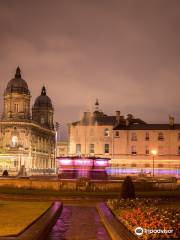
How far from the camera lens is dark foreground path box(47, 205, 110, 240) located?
61.2ft

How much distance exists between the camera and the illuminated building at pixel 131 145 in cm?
9169

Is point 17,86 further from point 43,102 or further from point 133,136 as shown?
point 133,136

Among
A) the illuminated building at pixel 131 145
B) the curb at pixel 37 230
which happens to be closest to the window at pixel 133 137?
the illuminated building at pixel 131 145

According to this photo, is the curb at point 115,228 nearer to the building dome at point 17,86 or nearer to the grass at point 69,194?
the grass at point 69,194

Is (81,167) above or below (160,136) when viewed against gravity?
below

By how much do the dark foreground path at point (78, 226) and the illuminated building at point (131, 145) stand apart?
63389 mm

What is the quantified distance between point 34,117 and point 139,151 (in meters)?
75.7

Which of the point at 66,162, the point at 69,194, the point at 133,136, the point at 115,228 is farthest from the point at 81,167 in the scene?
the point at 115,228

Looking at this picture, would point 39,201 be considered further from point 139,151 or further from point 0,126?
point 0,126

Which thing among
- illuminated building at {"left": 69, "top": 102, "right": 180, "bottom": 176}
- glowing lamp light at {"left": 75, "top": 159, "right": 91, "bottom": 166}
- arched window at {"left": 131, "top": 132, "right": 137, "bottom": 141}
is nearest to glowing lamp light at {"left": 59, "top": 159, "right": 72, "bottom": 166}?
glowing lamp light at {"left": 75, "top": 159, "right": 91, "bottom": 166}

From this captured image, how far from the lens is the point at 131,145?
9206cm

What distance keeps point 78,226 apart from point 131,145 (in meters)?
70.8

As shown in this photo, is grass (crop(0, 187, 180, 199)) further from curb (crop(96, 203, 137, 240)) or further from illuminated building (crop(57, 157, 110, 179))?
illuminated building (crop(57, 157, 110, 179))

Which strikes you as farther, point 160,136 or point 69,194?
point 160,136
